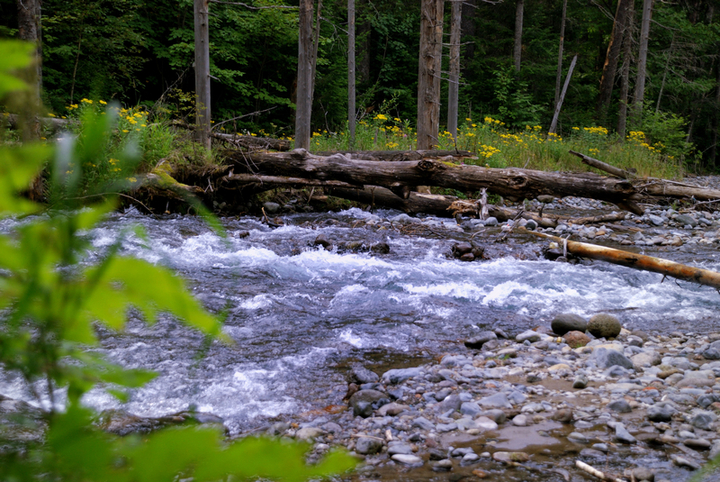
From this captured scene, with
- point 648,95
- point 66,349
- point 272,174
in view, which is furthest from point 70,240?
point 648,95

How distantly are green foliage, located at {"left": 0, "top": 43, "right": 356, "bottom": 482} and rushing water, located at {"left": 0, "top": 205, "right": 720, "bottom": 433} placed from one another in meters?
1.81

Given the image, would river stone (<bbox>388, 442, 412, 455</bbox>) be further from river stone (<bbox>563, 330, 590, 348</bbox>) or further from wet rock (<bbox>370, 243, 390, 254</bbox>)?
wet rock (<bbox>370, 243, 390, 254</bbox>)

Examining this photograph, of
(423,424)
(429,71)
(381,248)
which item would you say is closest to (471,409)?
(423,424)

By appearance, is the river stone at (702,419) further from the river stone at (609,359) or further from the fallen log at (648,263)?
the fallen log at (648,263)

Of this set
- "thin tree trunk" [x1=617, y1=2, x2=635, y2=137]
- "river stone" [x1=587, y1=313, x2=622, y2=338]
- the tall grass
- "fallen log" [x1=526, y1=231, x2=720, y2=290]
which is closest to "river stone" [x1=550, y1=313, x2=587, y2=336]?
"river stone" [x1=587, y1=313, x2=622, y2=338]

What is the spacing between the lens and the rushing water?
3.10 m

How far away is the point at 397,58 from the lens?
74.4 feet

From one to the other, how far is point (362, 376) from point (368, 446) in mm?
829

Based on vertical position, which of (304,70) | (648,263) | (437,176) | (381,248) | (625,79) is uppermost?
(625,79)

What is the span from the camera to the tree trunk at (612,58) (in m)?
20.0

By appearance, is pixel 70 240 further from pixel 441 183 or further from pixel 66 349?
pixel 441 183

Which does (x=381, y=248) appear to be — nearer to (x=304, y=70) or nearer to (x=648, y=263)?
(x=648, y=263)

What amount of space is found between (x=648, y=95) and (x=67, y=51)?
2433 centimetres

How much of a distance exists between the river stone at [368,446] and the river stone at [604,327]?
2.35 meters
